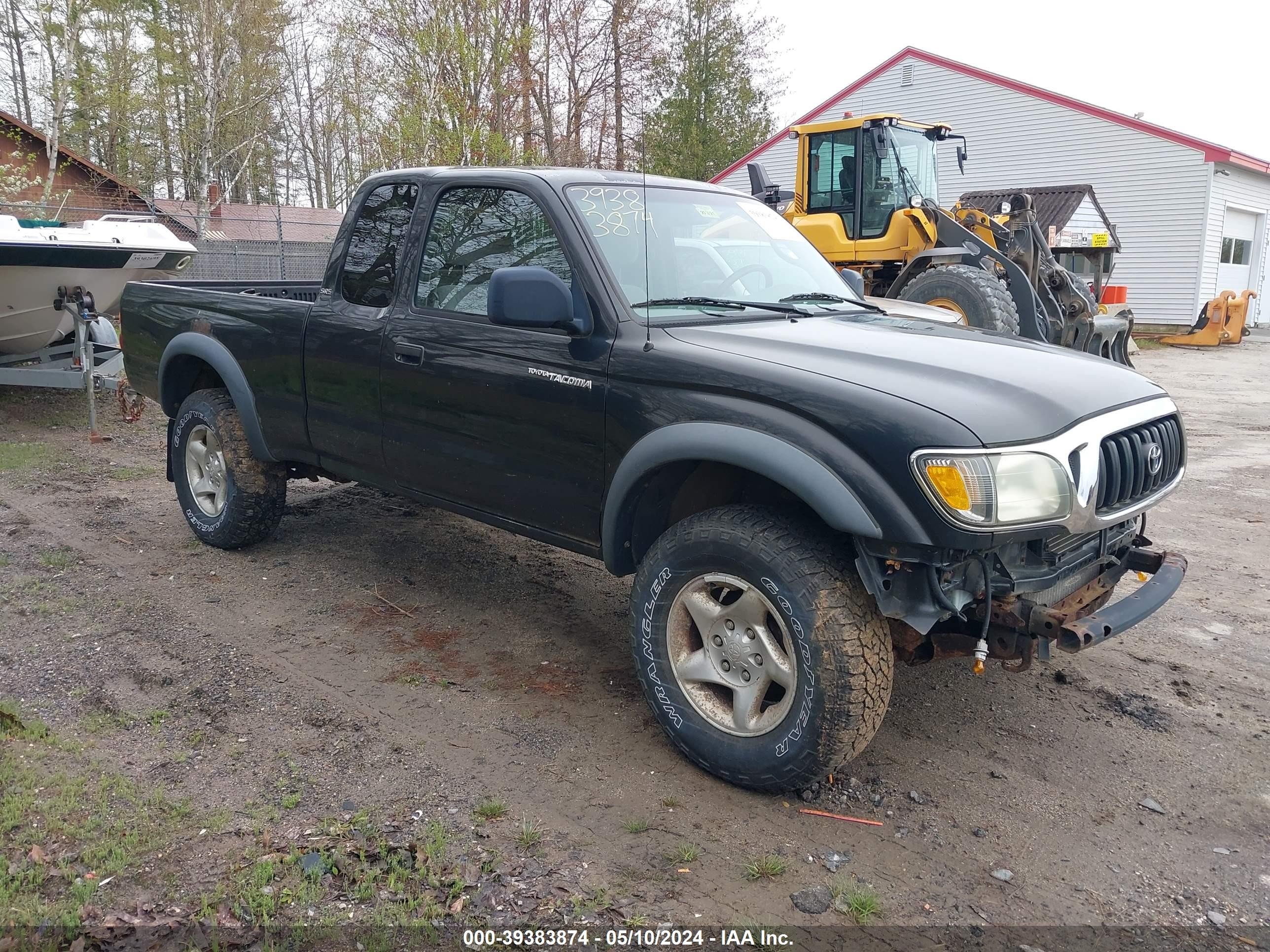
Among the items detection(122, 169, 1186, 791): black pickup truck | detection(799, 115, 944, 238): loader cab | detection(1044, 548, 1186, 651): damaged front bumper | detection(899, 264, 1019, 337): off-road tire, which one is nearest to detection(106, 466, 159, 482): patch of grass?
detection(122, 169, 1186, 791): black pickup truck

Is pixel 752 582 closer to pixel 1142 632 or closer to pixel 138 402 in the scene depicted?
pixel 1142 632

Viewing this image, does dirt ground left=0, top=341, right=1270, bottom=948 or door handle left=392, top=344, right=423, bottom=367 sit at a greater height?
door handle left=392, top=344, right=423, bottom=367

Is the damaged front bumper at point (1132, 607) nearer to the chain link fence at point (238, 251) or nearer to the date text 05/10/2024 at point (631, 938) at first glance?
the date text 05/10/2024 at point (631, 938)

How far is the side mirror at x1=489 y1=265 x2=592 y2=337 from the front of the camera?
3455 mm

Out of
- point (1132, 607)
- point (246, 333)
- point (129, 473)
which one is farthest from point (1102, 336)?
point (129, 473)

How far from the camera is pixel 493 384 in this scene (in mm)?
3938

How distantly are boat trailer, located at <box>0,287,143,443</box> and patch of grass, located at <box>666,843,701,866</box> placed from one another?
23.9 feet

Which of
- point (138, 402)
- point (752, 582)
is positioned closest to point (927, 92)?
point (138, 402)

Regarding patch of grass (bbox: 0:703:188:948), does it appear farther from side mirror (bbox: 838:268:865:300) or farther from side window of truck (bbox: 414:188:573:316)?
side mirror (bbox: 838:268:865:300)

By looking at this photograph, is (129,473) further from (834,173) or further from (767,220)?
(834,173)

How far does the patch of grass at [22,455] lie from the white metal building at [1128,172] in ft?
72.4

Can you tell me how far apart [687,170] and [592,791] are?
101 ft

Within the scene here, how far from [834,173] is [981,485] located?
10.9m

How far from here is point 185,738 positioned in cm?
357
